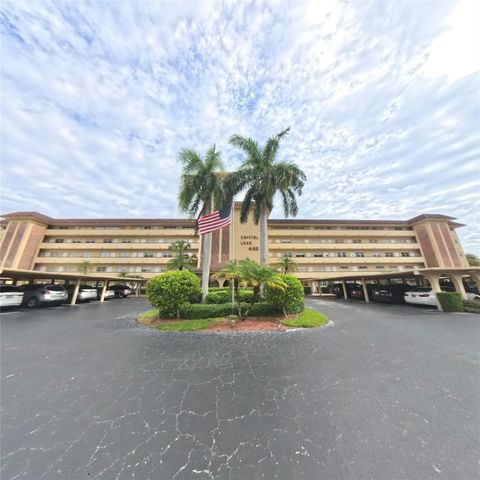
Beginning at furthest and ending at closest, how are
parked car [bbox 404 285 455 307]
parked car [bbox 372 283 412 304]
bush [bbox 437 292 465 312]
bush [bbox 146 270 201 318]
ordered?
parked car [bbox 372 283 412 304] < parked car [bbox 404 285 455 307] < bush [bbox 437 292 465 312] < bush [bbox 146 270 201 318]

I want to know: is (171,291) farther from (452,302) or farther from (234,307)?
(452,302)

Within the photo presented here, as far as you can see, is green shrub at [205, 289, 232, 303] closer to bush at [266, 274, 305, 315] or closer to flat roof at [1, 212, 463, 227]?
bush at [266, 274, 305, 315]

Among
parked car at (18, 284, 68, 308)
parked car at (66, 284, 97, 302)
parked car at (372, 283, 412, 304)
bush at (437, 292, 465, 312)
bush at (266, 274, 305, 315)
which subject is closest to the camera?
bush at (266, 274, 305, 315)

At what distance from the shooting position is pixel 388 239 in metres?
45.1

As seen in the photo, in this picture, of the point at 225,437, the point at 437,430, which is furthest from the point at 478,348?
the point at 225,437

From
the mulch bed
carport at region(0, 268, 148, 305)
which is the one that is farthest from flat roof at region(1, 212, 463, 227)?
the mulch bed

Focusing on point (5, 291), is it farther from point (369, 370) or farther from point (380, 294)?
point (380, 294)

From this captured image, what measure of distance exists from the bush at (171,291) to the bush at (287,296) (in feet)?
15.1

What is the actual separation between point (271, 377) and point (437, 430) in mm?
3019

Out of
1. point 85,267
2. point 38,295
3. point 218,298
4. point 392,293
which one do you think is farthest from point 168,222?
point 392,293

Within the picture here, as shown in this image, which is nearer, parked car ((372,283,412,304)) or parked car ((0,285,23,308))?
parked car ((0,285,23,308))

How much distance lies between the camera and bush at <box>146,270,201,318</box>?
11.9m

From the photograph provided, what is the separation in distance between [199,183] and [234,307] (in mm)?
9530

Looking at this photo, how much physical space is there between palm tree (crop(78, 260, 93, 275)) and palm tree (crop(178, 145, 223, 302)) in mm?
35715
